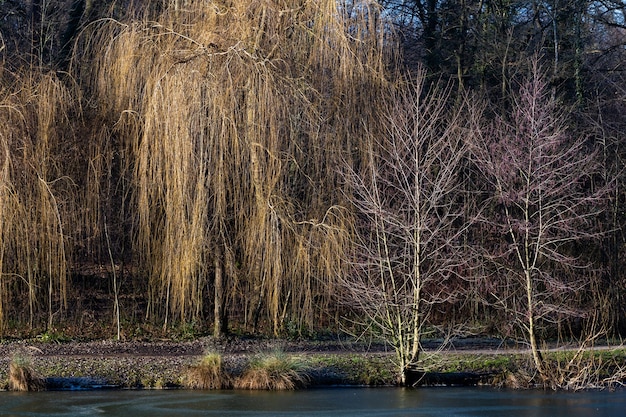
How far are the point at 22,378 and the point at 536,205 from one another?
1045cm

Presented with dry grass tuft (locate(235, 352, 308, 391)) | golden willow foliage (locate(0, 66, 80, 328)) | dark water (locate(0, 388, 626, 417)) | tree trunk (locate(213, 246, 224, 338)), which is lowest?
dark water (locate(0, 388, 626, 417))

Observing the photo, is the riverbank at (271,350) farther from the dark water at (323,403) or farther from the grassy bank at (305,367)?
the dark water at (323,403)

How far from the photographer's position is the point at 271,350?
20281 millimetres

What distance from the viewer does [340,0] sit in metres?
22.1

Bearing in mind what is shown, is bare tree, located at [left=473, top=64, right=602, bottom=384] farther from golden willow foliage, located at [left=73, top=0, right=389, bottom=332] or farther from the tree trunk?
the tree trunk

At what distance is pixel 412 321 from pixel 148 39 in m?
8.17

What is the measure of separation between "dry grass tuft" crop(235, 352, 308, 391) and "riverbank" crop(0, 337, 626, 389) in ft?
0.83

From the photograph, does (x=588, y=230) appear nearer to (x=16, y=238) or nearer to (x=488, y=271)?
(x=488, y=271)

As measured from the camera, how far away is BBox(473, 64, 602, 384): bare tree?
1952 cm

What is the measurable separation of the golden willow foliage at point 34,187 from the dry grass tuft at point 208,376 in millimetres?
4410

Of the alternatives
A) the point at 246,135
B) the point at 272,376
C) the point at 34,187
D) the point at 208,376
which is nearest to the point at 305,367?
the point at 272,376


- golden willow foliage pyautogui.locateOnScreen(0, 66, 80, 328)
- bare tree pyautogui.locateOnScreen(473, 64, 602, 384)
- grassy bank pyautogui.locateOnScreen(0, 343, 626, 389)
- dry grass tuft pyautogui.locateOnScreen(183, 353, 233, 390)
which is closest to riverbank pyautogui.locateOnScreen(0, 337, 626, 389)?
grassy bank pyautogui.locateOnScreen(0, 343, 626, 389)

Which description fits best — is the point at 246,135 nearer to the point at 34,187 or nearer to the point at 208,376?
the point at 34,187

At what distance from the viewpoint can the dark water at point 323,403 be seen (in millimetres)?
15773
